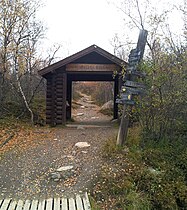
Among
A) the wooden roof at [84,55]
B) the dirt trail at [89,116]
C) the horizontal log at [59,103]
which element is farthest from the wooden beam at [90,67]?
the dirt trail at [89,116]

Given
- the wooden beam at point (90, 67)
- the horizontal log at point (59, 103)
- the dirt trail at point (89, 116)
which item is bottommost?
the dirt trail at point (89, 116)

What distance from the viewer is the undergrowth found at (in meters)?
4.49

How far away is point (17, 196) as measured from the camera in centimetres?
450

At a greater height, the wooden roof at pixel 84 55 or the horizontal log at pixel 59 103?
the wooden roof at pixel 84 55

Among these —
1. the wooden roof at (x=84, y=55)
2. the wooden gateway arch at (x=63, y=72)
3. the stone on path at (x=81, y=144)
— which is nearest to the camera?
the stone on path at (x=81, y=144)

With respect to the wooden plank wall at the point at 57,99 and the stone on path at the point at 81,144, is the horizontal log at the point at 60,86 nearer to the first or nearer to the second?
the wooden plank wall at the point at 57,99

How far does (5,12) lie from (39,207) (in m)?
10.5

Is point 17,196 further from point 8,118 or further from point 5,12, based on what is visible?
point 5,12

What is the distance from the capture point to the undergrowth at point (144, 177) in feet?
14.7

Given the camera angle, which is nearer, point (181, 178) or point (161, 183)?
point (161, 183)

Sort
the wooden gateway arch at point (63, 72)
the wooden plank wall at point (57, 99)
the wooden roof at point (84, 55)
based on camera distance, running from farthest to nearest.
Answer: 1. the wooden plank wall at point (57, 99)
2. the wooden gateway arch at point (63, 72)
3. the wooden roof at point (84, 55)

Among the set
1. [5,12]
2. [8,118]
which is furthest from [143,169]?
[5,12]

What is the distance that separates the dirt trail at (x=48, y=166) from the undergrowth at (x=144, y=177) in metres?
0.40

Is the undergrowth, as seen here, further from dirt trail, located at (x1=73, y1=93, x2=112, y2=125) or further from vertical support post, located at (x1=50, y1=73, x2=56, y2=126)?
dirt trail, located at (x1=73, y1=93, x2=112, y2=125)
